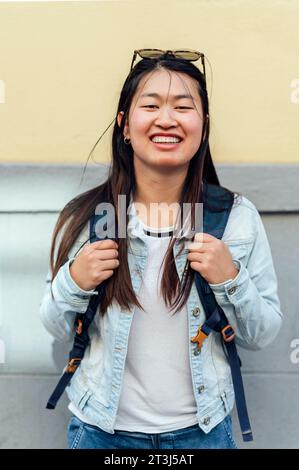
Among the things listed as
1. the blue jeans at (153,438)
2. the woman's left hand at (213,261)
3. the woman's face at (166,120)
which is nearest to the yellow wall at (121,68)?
the woman's face at (166,120)

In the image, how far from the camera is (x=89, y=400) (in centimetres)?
202

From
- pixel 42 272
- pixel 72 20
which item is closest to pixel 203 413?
pixel 42 272

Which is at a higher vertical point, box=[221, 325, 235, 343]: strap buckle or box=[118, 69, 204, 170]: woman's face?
box=[118, 69, 204, 170]: woman's face

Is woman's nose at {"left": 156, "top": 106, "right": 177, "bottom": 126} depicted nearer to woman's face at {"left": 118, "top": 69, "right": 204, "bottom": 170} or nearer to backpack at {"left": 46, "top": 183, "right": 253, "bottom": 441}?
woman's face at {"left": 118, "top": 69, "right": 204, "bottom": 170}

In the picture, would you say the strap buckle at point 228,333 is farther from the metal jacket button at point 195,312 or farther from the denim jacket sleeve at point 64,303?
the denim jacket sleeve at point 64,303

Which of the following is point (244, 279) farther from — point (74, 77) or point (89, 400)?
point (74, 77)

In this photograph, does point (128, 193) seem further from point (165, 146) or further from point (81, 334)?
point (81, 334)

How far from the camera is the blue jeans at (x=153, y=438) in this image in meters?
1.95

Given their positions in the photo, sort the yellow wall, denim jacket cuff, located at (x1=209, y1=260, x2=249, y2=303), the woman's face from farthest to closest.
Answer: the yellow wall → the woman's face → denim jacket cuff, located at (x1=209, y1=260, x2=249, y2=303)

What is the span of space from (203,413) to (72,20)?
1.63 metres

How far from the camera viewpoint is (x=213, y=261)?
1942mm

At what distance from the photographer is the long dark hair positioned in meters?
1.99

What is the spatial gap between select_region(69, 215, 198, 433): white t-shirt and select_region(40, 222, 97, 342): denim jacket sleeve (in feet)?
0.60

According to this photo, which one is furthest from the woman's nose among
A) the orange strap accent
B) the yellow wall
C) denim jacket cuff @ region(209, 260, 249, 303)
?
the orange strap accent
